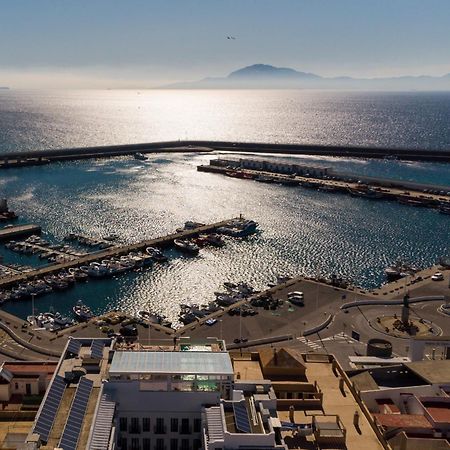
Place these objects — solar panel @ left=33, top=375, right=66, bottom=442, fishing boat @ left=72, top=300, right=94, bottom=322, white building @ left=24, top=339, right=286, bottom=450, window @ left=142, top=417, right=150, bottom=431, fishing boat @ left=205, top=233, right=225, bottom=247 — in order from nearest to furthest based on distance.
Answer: solar panel @ left=33, top=375, right=66, bottom=442
white building @ left=24, top=339, right=286, bottom=450
window @ left=142, top=417, right=150, bottom=431
fishing boat @ left=72, top=300, right=94, bottom=322
fishing boat @ left=205, top=233, right=225, bottom=247

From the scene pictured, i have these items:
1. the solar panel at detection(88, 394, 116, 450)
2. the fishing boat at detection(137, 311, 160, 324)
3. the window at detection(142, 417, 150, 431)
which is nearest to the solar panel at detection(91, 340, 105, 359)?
the solar panel at detection(88, 394, 116, 450)

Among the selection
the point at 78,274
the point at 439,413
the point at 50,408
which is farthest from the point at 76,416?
the point at 78,274

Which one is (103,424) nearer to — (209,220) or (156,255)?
(156,255)

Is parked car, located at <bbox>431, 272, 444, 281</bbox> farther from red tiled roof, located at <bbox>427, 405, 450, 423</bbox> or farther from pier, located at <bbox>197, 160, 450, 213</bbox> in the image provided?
pier, located at <bbox>197, 160, 450, 213</bbox>

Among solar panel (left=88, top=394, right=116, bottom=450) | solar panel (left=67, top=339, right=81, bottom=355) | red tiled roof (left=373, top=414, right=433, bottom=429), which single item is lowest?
red tiled roof (left=373, top=414, right=433, bottom=429)

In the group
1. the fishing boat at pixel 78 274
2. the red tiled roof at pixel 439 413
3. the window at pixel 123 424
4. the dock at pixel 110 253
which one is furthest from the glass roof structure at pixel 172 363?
the dock at pixel 110 253

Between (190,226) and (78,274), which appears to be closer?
(78,274)
